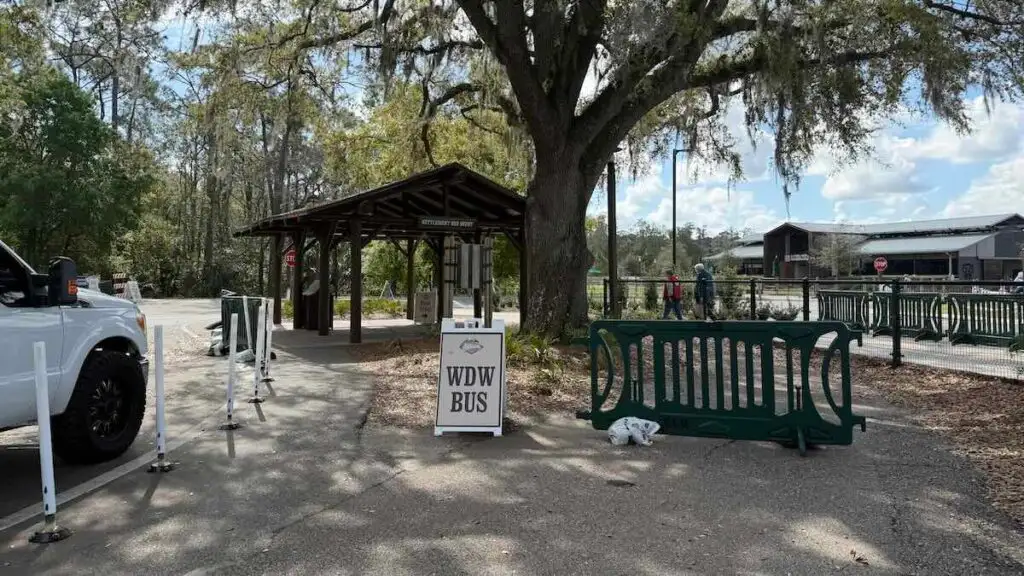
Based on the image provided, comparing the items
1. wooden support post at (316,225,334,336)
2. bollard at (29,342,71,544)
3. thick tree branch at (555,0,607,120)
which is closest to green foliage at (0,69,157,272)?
wooden support post at (316,225,334,336)

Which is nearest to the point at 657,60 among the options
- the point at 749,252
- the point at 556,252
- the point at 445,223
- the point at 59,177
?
the point at 556,252

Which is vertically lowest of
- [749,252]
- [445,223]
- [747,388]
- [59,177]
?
[747,388]

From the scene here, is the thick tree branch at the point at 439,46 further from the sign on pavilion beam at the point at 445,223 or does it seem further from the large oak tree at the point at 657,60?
the sign on pavilion beam at the point at 445,223

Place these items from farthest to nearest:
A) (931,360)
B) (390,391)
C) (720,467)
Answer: (931,360) < (390,391) < (720,467)

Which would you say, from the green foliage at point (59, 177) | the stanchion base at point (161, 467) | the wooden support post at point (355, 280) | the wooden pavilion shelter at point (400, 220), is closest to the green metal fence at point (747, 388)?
the stanchion base at point (161, 467)

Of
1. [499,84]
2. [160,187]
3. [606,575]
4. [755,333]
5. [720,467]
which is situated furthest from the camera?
[160,187]

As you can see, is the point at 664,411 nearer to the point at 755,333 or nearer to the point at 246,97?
the point at 755,333

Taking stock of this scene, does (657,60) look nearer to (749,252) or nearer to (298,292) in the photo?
(298,292)

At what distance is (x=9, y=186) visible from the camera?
34062 mm

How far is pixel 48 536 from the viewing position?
419cm

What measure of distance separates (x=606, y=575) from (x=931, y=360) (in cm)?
983

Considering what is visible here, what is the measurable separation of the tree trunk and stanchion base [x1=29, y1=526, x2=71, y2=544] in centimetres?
880

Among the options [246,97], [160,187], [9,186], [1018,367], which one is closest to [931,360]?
[1018,367]

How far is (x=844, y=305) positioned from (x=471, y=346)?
11576 mm
